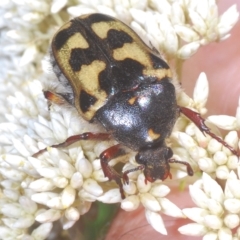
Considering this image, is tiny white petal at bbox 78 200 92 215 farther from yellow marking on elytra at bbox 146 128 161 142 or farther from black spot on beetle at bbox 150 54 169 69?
black spot on beetle at bbox 150 54 169 69

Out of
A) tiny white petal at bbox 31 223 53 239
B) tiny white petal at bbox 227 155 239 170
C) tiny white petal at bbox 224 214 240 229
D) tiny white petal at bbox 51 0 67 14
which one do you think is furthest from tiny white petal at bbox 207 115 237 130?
tiny white petal at bbox 51 0 67 14

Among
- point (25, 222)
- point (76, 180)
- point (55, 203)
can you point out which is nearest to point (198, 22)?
point (76, 180)

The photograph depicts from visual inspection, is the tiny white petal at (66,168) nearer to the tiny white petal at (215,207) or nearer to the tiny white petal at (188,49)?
the tiny white petal at (215,207)

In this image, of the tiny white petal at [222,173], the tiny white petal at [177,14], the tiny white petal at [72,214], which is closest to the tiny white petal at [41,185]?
the tiny white petal at [72,214]

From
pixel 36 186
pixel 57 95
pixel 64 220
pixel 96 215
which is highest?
pixel 57 95

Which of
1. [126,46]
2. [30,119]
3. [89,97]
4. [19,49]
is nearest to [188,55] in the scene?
[126,46]

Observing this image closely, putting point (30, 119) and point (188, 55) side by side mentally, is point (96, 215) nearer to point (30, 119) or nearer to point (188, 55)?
point (30, 119)
